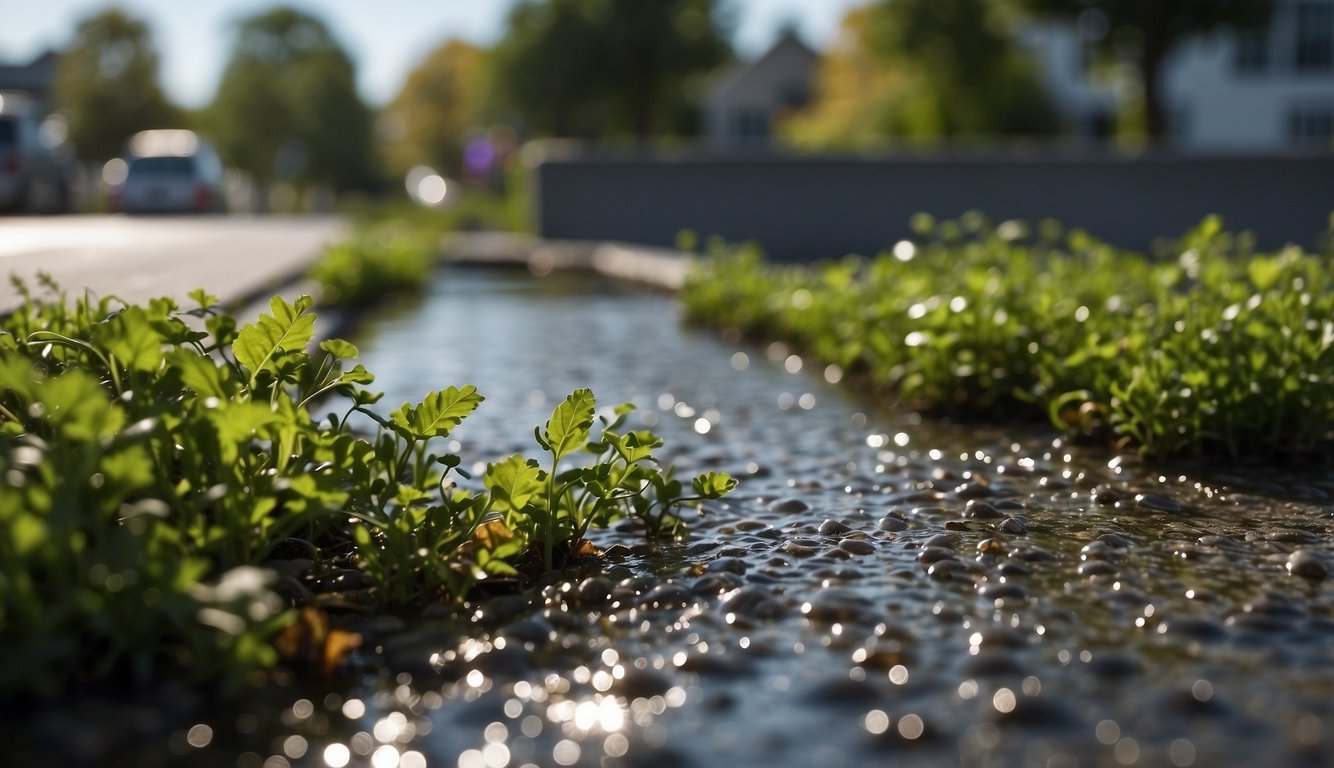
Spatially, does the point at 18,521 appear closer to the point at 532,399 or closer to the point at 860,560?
the point at 860,560

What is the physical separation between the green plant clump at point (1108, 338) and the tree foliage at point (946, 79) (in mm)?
25291

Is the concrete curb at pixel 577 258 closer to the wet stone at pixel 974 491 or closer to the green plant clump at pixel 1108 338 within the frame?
the green plant clump at pixel 1108 338

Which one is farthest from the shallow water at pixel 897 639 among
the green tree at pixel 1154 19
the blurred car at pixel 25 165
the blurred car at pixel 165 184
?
the green tree at pixel 1154 19

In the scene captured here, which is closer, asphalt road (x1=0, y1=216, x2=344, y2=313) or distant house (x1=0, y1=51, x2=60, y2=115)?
asphalt road (x1=0, y1=216, x2=344, y2=313)

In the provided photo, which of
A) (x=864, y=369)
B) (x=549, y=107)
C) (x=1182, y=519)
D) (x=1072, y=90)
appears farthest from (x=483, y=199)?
(x=1182, y=519)

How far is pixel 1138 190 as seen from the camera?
1578cm

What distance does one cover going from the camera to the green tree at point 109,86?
5194 centimetres

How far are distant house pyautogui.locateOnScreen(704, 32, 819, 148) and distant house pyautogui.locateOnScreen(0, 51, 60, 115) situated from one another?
25.3 metres

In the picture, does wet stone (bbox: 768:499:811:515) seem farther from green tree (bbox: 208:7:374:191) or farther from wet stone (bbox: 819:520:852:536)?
green tree (bbox: 208:7:374:191)

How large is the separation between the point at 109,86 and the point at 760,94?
26.3 m

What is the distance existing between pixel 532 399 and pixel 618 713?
3.57 meters

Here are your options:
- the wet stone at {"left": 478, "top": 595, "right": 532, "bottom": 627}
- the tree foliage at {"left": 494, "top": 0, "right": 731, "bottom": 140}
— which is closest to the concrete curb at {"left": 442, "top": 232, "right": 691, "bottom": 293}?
the wet stone at {"left": 478, "top": 595, "right": 532, "bottom": 627}

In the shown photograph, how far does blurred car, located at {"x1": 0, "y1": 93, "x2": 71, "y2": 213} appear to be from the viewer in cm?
2083

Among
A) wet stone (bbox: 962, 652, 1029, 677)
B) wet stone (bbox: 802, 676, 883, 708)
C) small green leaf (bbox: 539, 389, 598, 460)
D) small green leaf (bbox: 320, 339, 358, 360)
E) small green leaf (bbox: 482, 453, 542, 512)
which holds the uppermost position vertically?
small green leaf (bbox: 320, 339, 358, 360)
